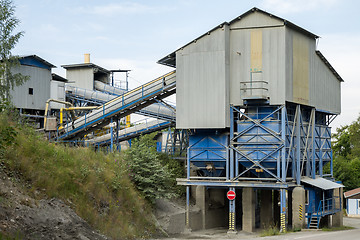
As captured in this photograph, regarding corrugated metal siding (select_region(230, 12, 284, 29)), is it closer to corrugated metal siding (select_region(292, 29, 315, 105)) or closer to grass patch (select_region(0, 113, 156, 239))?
corrugated metal siding (select_region(292, 29, 315, 105))

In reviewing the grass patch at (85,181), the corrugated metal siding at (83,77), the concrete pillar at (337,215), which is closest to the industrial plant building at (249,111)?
the concrete pillar at (337,215)

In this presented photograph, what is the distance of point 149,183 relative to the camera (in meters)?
32.2

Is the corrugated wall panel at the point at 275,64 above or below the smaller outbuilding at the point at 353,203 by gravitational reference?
above

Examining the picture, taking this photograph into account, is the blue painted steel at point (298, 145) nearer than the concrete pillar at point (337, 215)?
Yes

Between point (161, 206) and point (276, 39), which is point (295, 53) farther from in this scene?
point (161, 206)

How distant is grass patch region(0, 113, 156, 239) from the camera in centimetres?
2362

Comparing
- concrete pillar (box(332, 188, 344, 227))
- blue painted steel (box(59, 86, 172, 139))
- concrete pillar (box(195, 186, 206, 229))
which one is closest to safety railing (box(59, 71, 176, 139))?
blue painted steel (box(59, 86, 172, 139))

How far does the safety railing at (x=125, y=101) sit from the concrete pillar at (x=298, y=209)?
1194 centimetres

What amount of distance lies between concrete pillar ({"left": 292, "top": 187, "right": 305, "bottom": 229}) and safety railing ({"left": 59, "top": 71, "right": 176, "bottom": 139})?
11.9 meters

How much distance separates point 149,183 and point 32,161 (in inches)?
391

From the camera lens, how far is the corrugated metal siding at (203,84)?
33688 mm

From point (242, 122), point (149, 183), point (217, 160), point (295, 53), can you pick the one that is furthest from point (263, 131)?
point (149, 183)

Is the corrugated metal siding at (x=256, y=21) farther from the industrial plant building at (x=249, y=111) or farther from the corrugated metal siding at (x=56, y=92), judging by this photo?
the corrugated metal siding at (x=56, y=92)

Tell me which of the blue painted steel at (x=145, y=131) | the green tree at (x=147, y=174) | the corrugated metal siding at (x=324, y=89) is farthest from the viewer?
the blue painted steel at (x=145, y=131)
